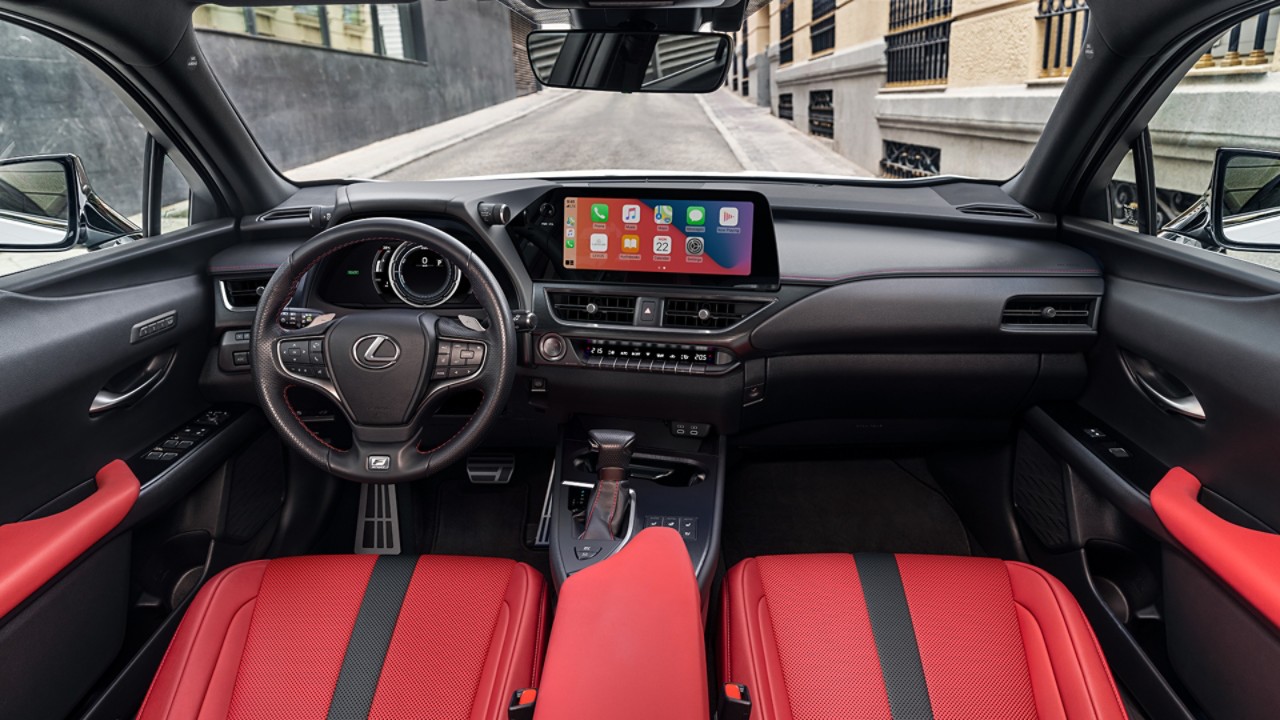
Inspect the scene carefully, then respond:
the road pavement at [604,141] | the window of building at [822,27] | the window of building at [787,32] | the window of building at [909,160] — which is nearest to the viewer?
the road pavement at [604,141]

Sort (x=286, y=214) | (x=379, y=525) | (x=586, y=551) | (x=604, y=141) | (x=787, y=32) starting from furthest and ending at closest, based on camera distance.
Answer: (x=787, y=32) < (x=604, y=141) < (x=379, y=525) < (x=286, y=214) < (x=586, y=551)

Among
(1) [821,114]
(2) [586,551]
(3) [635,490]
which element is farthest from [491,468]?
(1) [821,114]

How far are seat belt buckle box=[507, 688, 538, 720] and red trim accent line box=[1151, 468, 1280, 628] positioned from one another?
55.4 inches

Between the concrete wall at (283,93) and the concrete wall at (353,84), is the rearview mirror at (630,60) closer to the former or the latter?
the concrete wall at (283,93)

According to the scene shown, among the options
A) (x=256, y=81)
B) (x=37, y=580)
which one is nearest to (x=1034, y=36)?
(x=37, y=580)

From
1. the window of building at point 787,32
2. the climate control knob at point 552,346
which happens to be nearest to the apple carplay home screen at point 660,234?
the climate control knob at point 552,346

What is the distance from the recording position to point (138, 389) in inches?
84.0

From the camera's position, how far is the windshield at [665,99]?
534cm

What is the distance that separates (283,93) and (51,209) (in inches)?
338

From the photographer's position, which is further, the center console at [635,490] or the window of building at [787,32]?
the window of building at [787,32]

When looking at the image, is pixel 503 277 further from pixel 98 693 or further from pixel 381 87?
pixel 381 87

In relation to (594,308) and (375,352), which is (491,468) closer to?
(594,308)

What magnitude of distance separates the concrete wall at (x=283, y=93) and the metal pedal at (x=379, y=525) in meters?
1.27

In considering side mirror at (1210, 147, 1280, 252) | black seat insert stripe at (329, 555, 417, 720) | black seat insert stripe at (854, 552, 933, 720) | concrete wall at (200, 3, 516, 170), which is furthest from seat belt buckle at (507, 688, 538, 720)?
concrete wall at (200, 3, 516, 170)
